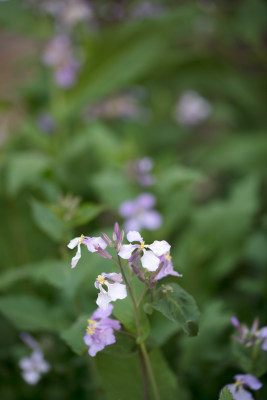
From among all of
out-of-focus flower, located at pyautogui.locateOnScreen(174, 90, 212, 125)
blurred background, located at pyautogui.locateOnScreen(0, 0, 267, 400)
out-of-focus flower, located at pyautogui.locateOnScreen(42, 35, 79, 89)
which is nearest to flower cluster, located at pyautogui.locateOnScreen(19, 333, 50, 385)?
blurred background, located at pyautogui.locateOnScreen(0, 0, 267, 400)

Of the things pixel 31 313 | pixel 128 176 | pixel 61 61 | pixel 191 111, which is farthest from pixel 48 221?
pixel 191 111

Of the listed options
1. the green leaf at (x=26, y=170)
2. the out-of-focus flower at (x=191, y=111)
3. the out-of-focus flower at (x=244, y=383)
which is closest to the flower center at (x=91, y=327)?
the out-of-focus flower at (x=244, y=383)

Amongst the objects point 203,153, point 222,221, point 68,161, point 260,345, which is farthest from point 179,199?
point 260,345

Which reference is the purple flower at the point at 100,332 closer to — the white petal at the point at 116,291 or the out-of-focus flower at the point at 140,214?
the white petal at the point at 116,291

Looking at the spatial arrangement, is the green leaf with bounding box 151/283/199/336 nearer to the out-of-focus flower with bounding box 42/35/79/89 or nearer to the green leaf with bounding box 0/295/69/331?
the green leaf with bounding box 0/295/69/331

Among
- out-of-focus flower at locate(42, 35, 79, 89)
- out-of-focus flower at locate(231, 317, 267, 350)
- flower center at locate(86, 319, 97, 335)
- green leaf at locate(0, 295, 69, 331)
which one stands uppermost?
out-of-focus flower at locate(42, 35, 79, 89)
